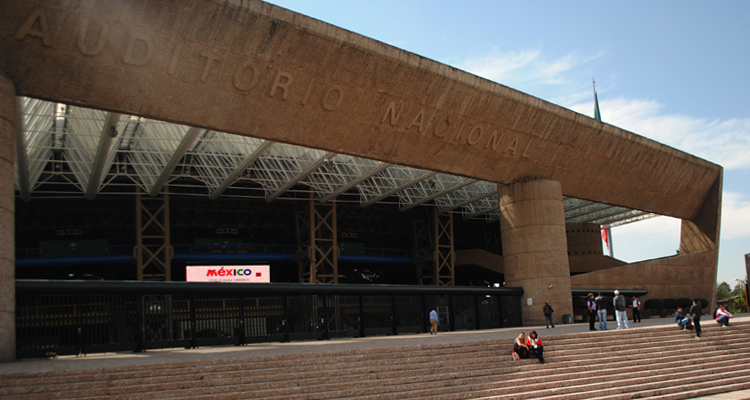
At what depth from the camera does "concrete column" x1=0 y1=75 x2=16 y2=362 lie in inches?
535

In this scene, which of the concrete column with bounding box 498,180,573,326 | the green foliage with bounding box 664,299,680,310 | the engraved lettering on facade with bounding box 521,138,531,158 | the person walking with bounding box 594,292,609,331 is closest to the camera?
the person walking with bounding box 594,292,609,331

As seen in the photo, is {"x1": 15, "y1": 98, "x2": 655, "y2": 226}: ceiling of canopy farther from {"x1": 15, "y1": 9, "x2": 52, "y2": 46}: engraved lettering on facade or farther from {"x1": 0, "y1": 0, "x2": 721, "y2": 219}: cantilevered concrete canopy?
{"x1": 15, "y1": 9, "x2": 52, "y2": 46}: engraved lettering on facade

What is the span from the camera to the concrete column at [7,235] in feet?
44.6

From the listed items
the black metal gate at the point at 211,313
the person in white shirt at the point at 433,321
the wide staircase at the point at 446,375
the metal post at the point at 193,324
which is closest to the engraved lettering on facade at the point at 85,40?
the black metal gate at the point at 211,313

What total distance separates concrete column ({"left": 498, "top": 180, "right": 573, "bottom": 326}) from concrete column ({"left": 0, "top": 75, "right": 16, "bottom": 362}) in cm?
2027

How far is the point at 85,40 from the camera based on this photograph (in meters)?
15.8

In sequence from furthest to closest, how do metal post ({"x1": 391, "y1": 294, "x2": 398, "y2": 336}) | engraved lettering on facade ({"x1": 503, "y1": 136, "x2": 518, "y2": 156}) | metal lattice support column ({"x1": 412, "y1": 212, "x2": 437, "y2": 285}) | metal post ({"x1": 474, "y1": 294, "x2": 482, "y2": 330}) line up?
metal lattice support column ({"x1": 412, "y1": 212, "x2": 437, "y2": 285}) → engraved lettering on facade ({"x1": 503, "y1": 136, "x2": 518, "y2": 156}) → metal post ({"x1": 474, "y1": 294, "x2": 482, "y2": 330}) → metal post ({"x1": 391, "y1": 294, "x2": 398, "y2": 336})

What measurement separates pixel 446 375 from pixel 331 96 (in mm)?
11229

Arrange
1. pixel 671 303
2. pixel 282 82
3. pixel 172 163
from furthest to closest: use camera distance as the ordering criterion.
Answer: pixel 671 303
pixel 172 163
pixel 282 82

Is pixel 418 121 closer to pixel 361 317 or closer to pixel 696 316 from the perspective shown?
pixel 361 317

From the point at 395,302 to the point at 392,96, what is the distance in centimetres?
782

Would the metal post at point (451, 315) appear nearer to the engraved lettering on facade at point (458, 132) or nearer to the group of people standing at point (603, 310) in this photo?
the group of people standing at point (603, 310)

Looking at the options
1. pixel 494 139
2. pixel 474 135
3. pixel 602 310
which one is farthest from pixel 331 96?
pixel 602 310

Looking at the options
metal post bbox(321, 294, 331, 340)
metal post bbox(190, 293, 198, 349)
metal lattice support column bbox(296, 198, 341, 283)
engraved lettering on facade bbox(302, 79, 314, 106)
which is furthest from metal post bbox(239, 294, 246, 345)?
metal lattice support column bbox(296, 198, 341, 283)
